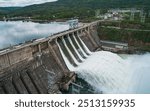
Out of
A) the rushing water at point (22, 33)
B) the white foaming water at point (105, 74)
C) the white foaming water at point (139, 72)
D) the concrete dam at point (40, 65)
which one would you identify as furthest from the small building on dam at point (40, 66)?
the rushing water at point (22, 33)

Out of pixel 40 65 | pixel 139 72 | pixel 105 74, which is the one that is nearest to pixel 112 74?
pixel 105 74

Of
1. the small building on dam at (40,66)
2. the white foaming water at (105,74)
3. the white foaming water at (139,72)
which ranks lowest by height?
the white foaming water at (139,72)

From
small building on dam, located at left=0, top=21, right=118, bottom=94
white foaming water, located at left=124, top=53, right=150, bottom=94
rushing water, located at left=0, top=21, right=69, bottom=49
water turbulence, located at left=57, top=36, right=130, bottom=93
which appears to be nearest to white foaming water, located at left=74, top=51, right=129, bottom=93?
water turbulence, located at left=57, top=36, right=130, bottom=93

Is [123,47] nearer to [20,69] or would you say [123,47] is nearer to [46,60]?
[46,60]

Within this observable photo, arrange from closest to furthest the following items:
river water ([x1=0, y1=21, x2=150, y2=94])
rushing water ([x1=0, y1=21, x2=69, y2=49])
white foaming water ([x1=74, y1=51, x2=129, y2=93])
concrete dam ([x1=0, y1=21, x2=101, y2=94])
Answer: concrete dam ([x1=0, y1=21, x2=101, y2=94])
river water ([x1=0, y1=21, x2=150, y2=94])
white foaming water ([x1=74, y1=51, x2=129, y2=93])
rushing water ([x1=0, y1=21, x2=69, y2=49])

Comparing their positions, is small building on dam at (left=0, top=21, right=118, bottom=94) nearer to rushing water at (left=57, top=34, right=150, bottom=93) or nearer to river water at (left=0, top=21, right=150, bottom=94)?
rushing water at (left=57, top=34, right=150, bottom=93)

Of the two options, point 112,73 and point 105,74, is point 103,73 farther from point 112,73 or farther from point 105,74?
point 112,73

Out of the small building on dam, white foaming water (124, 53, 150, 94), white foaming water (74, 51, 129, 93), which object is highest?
the small building on dam

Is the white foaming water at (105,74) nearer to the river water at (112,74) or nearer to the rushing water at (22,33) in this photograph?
the river water at (112,74)
